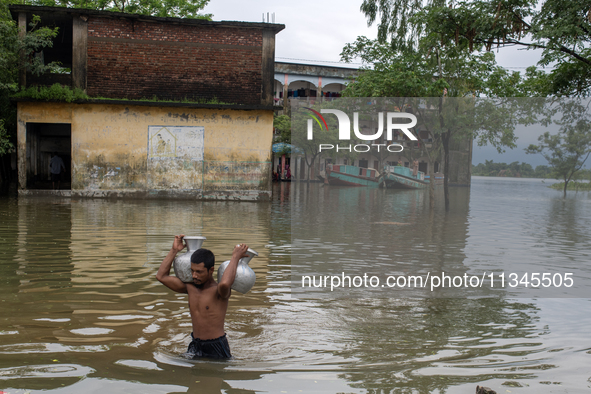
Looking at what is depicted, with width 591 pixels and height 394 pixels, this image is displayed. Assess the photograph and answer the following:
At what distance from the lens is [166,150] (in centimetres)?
1962

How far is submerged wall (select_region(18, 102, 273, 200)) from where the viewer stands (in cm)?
1936

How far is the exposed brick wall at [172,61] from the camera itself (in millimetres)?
19469

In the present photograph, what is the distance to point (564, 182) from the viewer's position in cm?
1588

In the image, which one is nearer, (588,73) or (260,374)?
(260,374)

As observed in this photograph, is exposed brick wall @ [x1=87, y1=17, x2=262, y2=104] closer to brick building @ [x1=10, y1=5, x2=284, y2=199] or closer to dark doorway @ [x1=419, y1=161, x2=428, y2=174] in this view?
brick building @ [x1=10, y1=5, x2=284, y2=199]

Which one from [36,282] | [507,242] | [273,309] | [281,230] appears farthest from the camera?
[281,230]

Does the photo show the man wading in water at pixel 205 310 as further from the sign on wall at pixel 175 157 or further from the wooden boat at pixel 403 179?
the sign on wall at pixel 175 157

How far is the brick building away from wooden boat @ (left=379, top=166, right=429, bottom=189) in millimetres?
4623

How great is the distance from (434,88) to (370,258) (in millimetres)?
11680

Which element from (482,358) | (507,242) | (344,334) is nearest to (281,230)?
(507,242)

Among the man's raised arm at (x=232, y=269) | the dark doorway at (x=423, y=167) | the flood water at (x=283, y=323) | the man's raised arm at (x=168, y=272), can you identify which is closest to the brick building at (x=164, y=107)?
the dark doorway at (x=423, y=167)

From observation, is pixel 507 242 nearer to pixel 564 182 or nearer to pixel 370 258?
pixel 370 258

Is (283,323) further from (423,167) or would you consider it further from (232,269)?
(423,167)

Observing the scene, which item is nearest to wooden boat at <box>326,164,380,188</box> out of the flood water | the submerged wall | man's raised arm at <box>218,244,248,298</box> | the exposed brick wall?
the submerged wall
